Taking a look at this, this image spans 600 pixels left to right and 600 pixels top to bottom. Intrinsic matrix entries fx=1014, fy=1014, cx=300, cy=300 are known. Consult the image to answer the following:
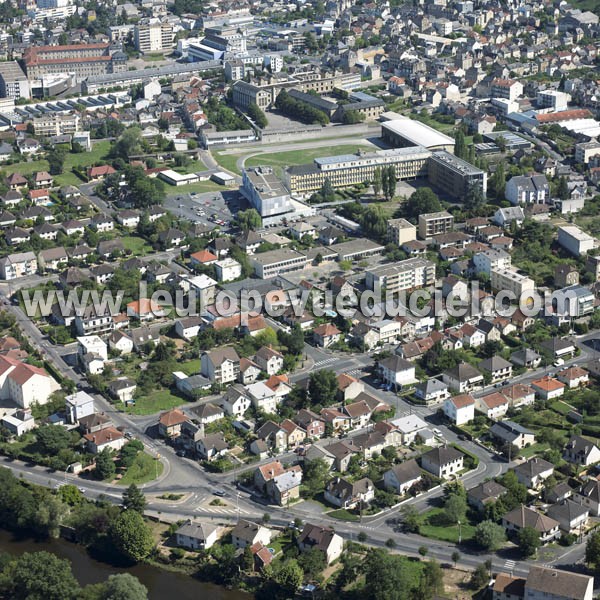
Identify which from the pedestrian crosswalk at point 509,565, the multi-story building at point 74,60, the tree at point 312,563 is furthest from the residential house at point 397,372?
the multi-story building at point 74,60

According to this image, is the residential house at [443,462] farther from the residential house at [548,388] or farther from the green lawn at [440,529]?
the residential house at [548,388]

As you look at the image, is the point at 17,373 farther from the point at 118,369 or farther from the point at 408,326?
the point at 408,326

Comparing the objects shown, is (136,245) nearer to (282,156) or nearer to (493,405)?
(282,156)

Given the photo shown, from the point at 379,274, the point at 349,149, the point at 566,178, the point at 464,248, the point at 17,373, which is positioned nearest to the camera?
the point at 17,373

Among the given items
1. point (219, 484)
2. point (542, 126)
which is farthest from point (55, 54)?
point (219, 484)

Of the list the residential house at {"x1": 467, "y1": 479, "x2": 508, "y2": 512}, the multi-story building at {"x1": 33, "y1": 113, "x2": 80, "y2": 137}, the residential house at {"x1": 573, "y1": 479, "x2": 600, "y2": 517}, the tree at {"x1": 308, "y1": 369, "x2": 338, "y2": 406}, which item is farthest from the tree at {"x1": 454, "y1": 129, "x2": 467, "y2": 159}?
the residential house at {"x1": 467, "y1": 479, "x2": 508, "y2": 512}

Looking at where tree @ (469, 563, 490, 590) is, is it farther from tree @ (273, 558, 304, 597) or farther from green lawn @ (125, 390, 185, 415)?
green lawn @ (125, 390, 185, 415)

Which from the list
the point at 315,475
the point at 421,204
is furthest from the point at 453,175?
the point at 315,475
